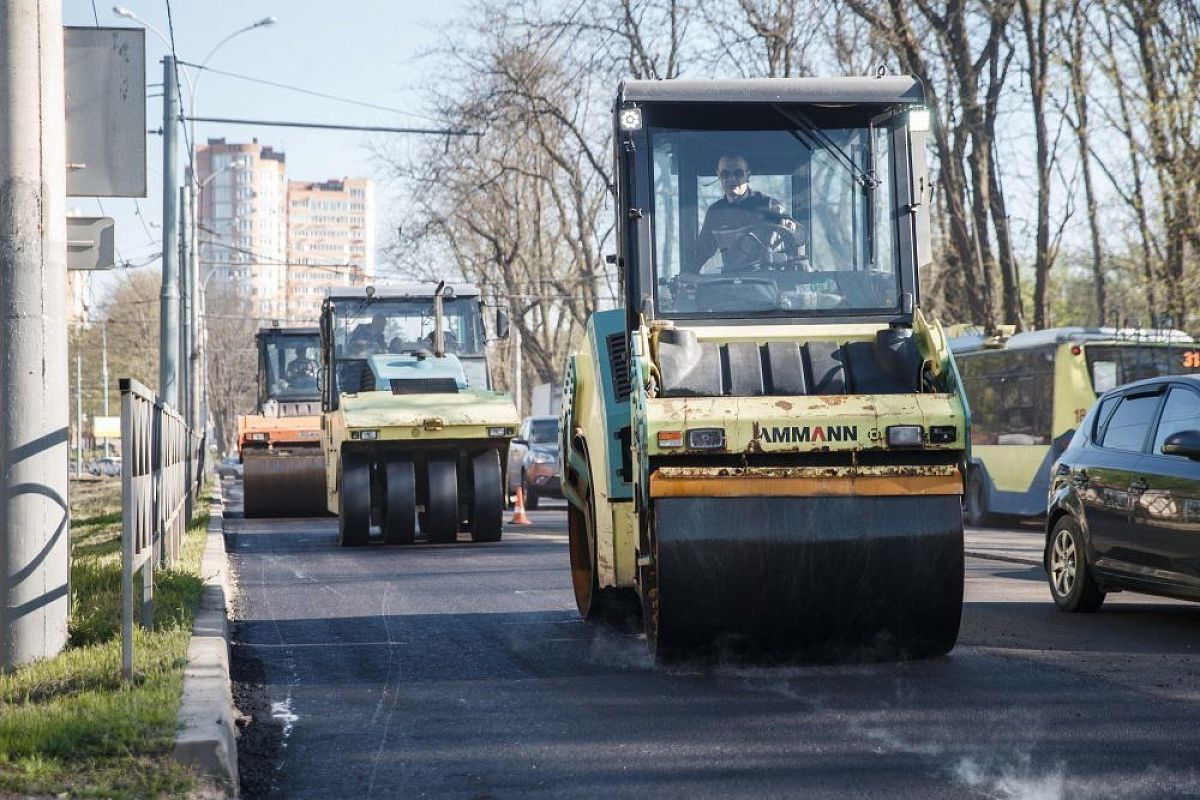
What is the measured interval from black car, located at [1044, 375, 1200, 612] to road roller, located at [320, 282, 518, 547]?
8233 mm

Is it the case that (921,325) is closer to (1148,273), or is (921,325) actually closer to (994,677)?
(994,677)

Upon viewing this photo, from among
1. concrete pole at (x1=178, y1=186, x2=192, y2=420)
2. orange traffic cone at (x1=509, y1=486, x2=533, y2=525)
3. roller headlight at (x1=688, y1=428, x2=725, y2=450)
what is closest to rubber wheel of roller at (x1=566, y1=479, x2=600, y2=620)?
roller headlight at (x1=688, y1=428, x2=725, y2=450)

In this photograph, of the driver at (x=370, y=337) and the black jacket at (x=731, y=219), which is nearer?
the black jacket at (x=731, y=219)

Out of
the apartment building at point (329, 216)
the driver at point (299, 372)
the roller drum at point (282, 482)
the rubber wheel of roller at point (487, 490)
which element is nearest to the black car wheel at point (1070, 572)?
the rubber wheel of roller at point (487, 490)

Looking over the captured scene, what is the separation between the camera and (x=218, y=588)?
11.5 metres

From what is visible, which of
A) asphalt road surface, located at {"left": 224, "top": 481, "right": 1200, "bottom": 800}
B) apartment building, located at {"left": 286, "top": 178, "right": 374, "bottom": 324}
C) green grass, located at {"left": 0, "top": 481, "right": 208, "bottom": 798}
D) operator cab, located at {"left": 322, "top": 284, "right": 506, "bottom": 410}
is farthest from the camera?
apartment building, located at {"left": 286, "top": 178, "right": 374, "bottom": 324}

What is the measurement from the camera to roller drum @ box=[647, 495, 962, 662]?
7.82 metres

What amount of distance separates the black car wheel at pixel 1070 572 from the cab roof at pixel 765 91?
11.9 feet

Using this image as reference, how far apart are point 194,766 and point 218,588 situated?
231 inches

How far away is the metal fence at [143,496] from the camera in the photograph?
739cm

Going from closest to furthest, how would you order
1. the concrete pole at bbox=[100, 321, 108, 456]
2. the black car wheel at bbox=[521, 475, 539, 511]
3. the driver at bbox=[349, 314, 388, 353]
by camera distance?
the driver at bbox=[349, 314, 388, 353]
the black car wheel at bbox=[521, 475, 539, 511]
the concrete pole at bbox=[100, 321, 108, 456]

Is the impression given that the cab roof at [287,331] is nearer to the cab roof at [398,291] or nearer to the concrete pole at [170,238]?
the concrete pole at [170,238]

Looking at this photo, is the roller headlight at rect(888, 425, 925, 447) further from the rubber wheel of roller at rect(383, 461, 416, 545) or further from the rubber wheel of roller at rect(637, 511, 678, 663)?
the rubber wheel of roller at rect(383, 461, 416, 545)

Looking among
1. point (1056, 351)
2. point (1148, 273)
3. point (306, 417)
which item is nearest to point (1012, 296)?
point (1148, 273)
